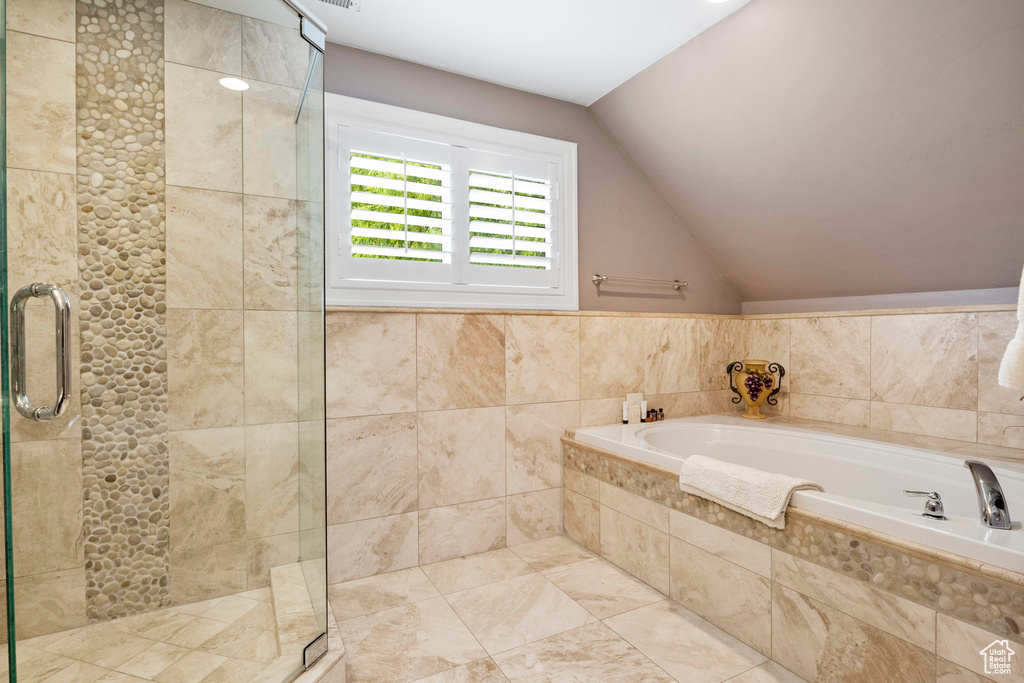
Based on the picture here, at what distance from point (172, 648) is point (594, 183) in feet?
8.72

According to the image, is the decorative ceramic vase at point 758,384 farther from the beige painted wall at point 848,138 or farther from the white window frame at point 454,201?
the white window frame at point 454,201

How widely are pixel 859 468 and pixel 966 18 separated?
1691 millimetres

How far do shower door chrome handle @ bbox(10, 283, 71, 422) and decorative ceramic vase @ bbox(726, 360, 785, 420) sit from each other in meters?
3.07

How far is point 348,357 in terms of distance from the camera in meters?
2.23

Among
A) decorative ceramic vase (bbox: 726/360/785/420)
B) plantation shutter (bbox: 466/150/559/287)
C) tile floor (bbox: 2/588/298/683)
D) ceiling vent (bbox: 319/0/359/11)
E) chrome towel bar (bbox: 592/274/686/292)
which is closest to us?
tile floor (bbox: 2/588/298/683)

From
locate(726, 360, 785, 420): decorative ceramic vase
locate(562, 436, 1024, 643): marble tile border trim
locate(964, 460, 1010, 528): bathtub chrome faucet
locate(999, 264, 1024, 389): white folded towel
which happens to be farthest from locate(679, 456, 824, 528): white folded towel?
locate(726, 360, 785, 420): decorative ceramic vase

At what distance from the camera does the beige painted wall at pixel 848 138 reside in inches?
69.2

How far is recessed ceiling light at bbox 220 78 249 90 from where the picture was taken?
5.42 ft

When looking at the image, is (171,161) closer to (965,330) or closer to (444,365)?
(444,365)

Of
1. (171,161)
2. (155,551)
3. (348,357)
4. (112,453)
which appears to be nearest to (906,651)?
(348,357)

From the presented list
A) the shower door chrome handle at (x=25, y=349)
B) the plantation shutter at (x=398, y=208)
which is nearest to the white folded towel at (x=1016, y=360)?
the plantation shutter at (x=398, y=208)

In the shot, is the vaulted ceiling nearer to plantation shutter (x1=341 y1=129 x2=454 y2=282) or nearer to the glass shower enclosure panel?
plantation shutter (x1=341 y1=129 x2=454 y2=282)

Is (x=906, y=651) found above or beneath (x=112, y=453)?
beneath

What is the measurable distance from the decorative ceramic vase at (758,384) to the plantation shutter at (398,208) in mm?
1854
